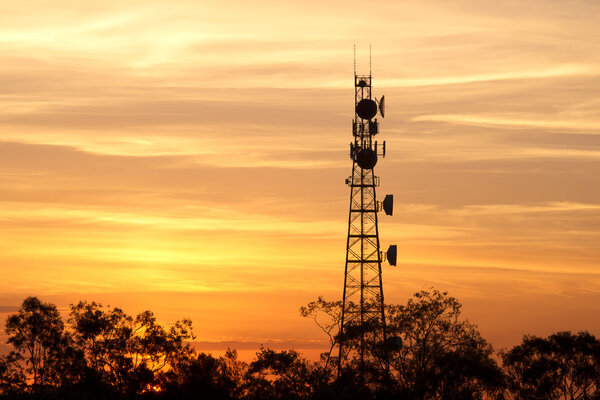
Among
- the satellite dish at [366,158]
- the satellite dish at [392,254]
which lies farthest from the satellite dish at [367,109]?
the satellite dish at [392,254]

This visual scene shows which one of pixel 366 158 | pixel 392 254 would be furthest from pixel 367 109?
pixel 392 254

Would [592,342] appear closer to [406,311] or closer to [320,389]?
[406,311]

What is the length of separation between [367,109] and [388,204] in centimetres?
933

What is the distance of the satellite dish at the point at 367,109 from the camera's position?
290 feet

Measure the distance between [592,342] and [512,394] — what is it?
10.7 m

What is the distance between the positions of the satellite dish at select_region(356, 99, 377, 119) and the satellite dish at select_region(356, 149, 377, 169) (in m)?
3.43

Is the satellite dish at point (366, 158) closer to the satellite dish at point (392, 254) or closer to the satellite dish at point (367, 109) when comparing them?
the satellite dish at point (367, 109)

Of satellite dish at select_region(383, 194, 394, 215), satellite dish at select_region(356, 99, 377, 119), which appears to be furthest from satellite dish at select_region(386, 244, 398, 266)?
satellite dish at select_region(356, 99, 377, 119)

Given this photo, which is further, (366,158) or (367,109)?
(367,109)

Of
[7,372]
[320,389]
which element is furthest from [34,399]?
[320,389]

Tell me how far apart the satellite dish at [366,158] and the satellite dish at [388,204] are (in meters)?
3.36

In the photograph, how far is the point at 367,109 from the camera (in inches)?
3479

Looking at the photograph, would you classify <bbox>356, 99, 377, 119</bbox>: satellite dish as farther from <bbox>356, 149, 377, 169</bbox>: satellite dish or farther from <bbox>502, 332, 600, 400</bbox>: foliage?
<bbox>502, 332, 600, 400</bbox>: foliage

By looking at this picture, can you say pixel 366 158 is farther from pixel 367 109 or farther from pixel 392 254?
pixel 392 254
